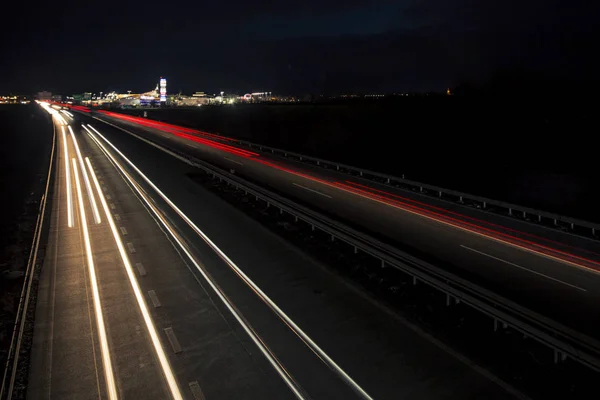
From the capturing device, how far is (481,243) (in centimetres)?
1628

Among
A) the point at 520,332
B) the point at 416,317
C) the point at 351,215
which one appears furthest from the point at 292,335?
the point at 351,215

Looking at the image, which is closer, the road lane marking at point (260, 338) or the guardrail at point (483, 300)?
the road lane marking at point (260, 338)

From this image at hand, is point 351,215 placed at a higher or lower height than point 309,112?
lower

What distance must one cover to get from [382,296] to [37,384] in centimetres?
797

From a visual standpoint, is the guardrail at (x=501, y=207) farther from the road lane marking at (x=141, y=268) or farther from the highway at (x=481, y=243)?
the road lane marking at (x=141, y=268)

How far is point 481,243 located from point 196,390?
12.2 meters

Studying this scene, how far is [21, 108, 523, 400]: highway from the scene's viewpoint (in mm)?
7918

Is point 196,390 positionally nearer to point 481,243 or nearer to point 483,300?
point 483,300

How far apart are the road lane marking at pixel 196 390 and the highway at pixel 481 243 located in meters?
8.20

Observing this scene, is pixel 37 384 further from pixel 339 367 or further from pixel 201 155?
pixel 201 155

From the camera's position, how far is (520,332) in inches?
363

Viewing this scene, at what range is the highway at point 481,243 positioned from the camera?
11695mm

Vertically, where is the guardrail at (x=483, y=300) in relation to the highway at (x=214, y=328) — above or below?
above

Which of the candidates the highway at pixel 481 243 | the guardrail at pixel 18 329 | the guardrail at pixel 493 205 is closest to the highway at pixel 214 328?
the guardrail at pixel 18 329
